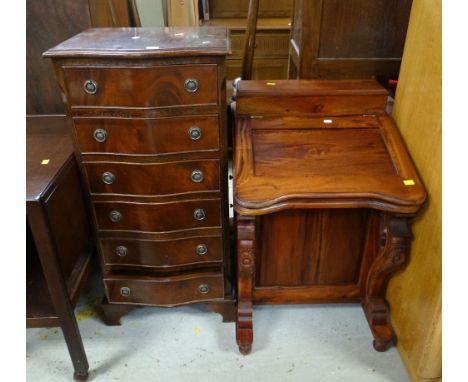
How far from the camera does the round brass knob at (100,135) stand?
128 cm

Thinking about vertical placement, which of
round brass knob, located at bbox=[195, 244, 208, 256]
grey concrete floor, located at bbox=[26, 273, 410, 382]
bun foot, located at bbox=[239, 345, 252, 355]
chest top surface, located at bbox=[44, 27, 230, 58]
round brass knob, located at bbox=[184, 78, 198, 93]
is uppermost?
chest top surface, located at bbox=[44, 27, 230, 58]

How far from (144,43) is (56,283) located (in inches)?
33.8

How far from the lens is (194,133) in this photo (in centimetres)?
130

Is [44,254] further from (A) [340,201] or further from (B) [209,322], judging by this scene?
(A) [340,201]

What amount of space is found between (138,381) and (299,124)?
3.91 ft

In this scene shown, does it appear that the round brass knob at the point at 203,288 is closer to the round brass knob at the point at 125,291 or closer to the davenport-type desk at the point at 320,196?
the davenport-type desk at the point at 320,196

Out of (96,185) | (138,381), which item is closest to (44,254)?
(96,185)

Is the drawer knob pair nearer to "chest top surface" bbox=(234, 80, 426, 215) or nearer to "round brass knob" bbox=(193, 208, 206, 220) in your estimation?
"round brass knob" bbox=(193, 208, 206, 220)

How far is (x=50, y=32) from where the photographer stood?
1.63 m

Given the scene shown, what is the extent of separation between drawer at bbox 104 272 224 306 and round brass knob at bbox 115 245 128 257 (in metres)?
0.11

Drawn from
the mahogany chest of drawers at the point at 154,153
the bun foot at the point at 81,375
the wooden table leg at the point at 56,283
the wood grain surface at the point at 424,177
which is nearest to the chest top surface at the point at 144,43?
the mahogany chest of drawers at the point at 154,153

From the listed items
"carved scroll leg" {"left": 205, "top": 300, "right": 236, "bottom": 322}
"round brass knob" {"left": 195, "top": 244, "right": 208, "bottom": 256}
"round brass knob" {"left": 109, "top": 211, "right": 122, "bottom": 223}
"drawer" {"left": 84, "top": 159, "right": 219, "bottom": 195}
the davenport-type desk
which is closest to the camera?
the davenport-type desk

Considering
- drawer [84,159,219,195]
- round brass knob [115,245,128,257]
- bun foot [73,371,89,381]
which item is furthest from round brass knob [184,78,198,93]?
bun foot [73,371,89,381]

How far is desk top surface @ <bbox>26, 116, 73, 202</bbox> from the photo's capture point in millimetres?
1208
